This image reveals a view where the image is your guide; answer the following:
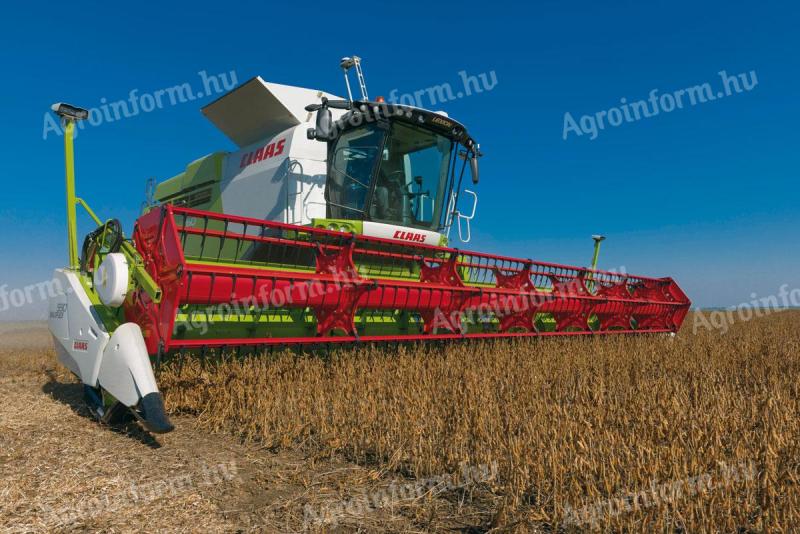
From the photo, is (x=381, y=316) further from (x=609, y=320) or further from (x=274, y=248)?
(x=609, y=320)

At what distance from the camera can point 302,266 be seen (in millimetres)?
4305

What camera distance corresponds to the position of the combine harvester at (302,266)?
303cm

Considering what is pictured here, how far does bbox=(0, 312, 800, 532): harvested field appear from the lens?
1.76 metres

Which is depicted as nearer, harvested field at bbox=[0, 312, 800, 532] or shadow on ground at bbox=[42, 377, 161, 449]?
harvested field at bbox=[0, 312, 800, 532]

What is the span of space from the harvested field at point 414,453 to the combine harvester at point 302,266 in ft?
0.97

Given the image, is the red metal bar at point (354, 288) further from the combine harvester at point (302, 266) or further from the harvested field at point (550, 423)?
the harvested field at point (550, 423)

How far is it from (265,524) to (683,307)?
680 centimetres

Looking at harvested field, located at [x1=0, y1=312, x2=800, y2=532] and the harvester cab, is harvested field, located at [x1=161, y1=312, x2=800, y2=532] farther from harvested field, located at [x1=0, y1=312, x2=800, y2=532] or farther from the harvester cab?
the harvester cab

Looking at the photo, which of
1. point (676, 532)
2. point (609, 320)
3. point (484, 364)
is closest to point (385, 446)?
point (676, 532)

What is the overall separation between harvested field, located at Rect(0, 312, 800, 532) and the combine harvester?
0.97 feet

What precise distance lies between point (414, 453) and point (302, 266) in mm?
2370

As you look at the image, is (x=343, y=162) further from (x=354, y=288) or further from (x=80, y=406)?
(x=80, y=406)

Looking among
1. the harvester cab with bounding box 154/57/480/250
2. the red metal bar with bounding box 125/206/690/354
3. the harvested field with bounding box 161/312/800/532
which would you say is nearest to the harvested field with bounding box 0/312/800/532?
the harvested field with bounding box 161/312/800/532

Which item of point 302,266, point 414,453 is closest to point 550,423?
point 414,453
